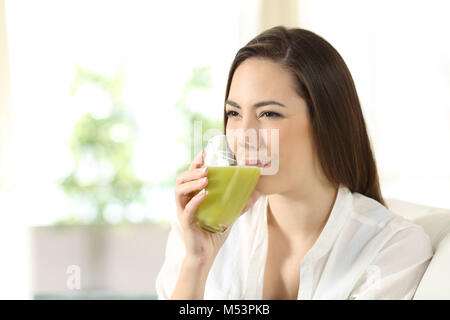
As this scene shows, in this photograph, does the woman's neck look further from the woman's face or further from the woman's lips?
the woman's lips

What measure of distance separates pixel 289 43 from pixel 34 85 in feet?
12.9

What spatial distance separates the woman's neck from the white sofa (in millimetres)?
288

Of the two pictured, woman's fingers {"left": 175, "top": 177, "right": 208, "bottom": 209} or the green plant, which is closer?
woman's fingers {"left": 175, "top": 177, "right": 208, "bottom": 209}

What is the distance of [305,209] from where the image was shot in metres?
1.65

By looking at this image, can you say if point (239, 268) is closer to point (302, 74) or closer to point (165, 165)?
point (302, 74)

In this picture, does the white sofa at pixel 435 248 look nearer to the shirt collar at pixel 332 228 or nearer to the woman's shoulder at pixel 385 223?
the woman's shoulder at pixel 385 223

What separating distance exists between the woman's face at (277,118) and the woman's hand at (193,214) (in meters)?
0.20

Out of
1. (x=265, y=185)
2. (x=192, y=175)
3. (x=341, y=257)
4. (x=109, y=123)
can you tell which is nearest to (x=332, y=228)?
(x=341, y=257)

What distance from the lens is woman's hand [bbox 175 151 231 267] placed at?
53.2 inches

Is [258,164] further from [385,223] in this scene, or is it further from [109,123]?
[109,123]

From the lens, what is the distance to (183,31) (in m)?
5.22

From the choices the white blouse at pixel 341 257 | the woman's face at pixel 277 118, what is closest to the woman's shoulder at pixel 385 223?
the white blouse at pixel 341 257

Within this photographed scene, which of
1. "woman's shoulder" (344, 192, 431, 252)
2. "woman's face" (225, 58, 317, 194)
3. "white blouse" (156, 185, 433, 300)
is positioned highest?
"woman's face" (225, 58, 317, 194)

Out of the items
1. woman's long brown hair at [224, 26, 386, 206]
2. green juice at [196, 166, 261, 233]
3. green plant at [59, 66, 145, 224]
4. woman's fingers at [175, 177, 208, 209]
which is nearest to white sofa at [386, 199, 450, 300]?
woman's long brown hair at [224, 26, 386, 206]
